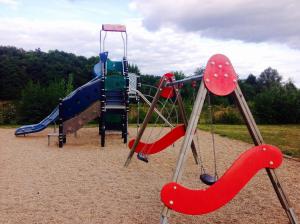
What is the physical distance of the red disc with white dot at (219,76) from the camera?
3.51m

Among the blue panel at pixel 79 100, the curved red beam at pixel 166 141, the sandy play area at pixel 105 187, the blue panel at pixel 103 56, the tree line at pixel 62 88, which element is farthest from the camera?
the tree line at pixel 62 88

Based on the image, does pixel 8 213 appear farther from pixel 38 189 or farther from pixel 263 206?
pixel 263 206

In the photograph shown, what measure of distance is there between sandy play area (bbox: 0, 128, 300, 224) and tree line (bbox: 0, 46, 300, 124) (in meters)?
1.62

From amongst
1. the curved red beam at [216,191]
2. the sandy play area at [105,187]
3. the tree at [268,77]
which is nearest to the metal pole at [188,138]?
the curved red beam at [216,191]

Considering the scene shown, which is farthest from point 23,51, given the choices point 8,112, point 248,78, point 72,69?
point 248,78

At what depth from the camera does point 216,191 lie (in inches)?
127

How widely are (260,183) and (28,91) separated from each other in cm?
1370

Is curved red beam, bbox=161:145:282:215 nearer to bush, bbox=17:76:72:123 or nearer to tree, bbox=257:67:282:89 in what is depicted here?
bush, bbox=17:76:72:123

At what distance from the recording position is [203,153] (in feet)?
26.1

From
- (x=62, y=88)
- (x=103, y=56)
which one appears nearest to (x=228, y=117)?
(x=62, y=88)

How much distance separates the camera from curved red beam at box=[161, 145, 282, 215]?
10.4ft

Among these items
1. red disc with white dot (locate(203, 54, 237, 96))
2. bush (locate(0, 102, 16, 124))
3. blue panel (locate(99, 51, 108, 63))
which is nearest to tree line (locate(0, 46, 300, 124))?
bush (locate(0, 102, 16, 124))

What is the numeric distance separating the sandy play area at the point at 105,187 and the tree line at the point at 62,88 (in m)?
1.62

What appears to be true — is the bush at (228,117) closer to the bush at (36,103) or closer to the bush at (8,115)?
the bush at (36,103)
